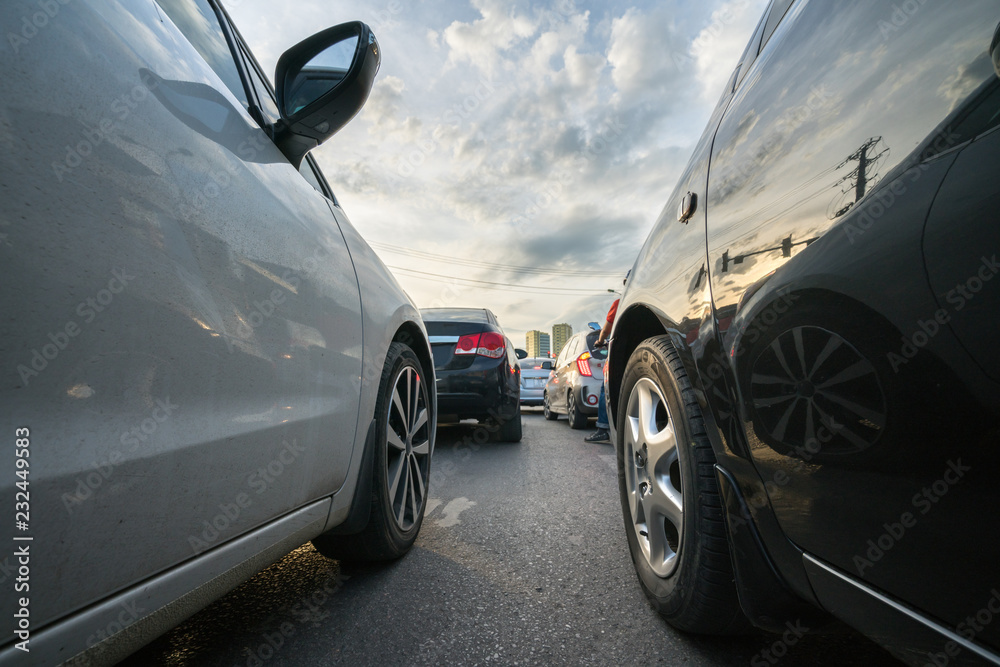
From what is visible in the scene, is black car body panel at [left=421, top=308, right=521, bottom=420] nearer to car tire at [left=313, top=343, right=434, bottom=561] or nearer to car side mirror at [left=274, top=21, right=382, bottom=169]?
car tire at [left=313, top=343, right=434, bottom=561]

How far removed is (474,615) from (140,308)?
1285 millimetres

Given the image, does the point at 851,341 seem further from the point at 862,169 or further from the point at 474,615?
the point at 474,615

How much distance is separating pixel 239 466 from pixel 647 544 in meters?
1.26

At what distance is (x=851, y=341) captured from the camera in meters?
0.77

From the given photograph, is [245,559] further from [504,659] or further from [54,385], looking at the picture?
[504,659]

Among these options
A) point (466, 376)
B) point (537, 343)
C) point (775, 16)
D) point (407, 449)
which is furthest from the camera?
point (537, 343)

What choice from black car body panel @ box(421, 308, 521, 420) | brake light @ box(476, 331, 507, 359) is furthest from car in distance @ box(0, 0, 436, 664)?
brake light @ box(476, 331, 507, 359)

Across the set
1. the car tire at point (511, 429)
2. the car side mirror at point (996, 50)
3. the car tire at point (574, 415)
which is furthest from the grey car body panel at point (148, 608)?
the car tire at point (574, 415)

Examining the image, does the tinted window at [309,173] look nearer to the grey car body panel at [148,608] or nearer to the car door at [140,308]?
the car door at [140,308]

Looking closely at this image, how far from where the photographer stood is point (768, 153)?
1064 mm

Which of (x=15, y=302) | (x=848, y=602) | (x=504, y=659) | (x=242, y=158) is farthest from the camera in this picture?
(x=504, y=659)

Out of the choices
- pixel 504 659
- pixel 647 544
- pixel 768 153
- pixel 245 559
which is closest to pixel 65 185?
pixel 245 559

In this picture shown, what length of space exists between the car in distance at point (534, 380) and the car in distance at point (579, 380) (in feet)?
11.7

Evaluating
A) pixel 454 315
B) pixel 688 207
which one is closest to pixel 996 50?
pixel 688 207
